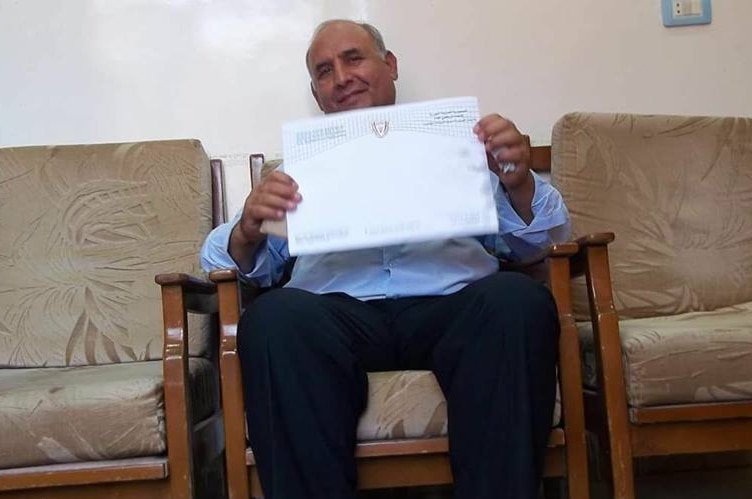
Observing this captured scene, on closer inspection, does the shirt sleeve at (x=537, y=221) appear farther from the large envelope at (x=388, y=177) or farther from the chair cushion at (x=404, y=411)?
the chair cushion at (x=404, y=411)

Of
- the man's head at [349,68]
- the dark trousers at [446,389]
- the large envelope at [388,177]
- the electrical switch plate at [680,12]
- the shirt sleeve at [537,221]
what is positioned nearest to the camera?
the dark trousers at [446,389]

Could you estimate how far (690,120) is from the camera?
5.27ft

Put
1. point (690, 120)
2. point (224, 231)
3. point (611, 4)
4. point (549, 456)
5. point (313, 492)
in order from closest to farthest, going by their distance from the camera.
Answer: point (313, 492) → point (549, 456) → point (224, 231) → point (690, 120) → point (611, 4)

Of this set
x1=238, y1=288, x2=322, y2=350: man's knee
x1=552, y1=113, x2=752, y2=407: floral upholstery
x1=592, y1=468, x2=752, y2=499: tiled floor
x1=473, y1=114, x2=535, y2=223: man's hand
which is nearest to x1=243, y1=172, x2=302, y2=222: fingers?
x1=238, y1=288, x2=322, y2=350: man's knee

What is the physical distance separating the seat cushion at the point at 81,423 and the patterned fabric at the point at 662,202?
0.83 m

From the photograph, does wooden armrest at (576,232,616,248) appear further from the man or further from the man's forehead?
the man's forehead

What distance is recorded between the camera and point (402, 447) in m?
1.05

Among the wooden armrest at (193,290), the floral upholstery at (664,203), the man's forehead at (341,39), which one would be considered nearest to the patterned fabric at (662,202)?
the floral upholstery at (664,203)

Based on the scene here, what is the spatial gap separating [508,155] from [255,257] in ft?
1.51

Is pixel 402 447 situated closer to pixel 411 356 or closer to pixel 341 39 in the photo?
pixel 411 356

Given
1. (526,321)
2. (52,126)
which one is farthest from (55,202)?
(526,321)

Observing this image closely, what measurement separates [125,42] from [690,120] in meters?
1.24

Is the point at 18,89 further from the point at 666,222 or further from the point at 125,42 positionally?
the point at 666,222

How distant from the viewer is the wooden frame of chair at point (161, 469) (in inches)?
40.9
